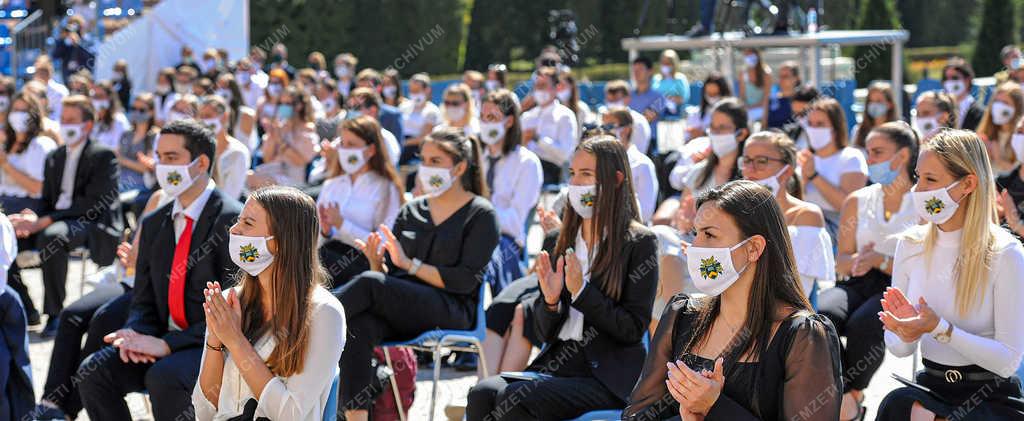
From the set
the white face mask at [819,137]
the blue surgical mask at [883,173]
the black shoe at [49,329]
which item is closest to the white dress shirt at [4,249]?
the black shoe at [49,329]

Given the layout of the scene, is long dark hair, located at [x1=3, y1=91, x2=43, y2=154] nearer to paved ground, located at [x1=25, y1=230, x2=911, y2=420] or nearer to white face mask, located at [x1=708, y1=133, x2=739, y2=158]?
paved ground, located at [x1=25, y1=230, x2=911, y2=420]

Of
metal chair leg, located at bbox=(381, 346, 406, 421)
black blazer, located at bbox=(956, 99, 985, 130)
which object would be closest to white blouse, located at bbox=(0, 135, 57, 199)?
metal chair leg, located at bbox=(381, 346, 406, 421)

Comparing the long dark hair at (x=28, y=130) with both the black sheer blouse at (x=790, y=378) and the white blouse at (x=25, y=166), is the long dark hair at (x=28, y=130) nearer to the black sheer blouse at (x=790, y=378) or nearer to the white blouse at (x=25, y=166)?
the white blouse at (x=25, y=166)

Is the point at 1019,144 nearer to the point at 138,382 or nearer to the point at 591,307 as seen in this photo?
the point at 591,307

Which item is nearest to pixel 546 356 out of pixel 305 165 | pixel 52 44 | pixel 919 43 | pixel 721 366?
pixel 721 366

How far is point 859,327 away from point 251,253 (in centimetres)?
292

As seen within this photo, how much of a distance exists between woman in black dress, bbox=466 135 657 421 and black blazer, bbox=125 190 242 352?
4.19 ft

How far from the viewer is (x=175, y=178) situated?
546 centimetres

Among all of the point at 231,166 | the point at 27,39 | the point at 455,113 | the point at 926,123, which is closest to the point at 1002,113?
the point at 926,123

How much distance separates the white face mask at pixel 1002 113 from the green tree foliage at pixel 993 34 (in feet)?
73.2

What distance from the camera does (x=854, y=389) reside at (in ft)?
18.4

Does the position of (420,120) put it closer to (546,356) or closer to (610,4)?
(546,356)

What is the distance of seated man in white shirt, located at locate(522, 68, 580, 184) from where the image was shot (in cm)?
1016

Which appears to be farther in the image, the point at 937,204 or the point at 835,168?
the point at 835,168
